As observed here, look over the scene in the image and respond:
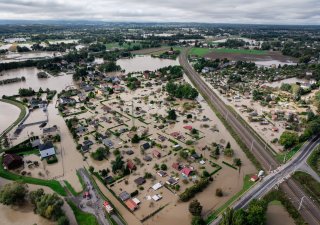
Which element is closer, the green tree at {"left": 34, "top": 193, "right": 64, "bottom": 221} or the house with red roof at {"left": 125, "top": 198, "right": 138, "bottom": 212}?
the green tree at {"left": 34, "top": 193, "right": 64, "bottom": 221}

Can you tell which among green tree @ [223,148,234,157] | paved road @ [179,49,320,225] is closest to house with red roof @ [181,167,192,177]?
paved road @ [179,49,320,225]

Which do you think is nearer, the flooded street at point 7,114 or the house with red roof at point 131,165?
the house with red roof at point 131,165

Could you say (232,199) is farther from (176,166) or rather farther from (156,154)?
(156,154)

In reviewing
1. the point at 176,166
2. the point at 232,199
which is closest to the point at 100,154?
the point at 176,166

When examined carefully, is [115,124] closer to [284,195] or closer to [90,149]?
[90,149]

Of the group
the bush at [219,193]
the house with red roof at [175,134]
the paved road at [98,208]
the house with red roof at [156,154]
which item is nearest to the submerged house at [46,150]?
the paved road at [98,208]

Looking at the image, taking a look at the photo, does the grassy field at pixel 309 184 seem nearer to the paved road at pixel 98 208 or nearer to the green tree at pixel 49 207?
the paved road at pixel 98 208

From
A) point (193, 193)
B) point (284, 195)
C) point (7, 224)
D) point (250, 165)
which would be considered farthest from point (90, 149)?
point (284, 195)

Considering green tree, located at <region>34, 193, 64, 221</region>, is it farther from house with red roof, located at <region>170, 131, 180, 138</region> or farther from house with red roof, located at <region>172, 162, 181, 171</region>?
house with red roof, located at <region>170, 131, 180, 138</region>
